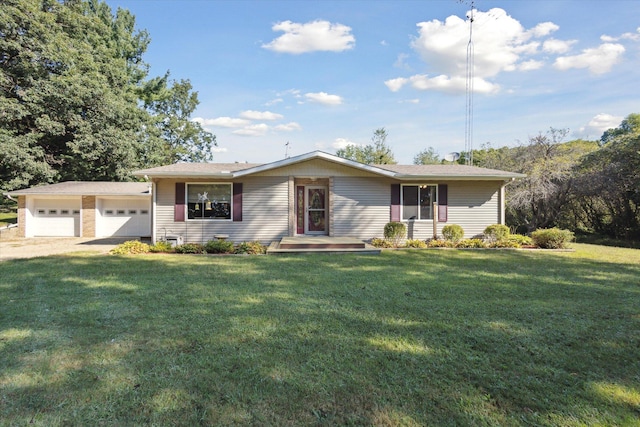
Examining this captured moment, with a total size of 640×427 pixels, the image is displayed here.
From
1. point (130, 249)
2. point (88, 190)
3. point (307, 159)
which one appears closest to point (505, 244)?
point (307, 159)

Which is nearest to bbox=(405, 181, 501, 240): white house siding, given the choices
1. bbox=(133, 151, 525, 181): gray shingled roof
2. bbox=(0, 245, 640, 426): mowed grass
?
bbox=(133, 151, 525, 181): gray shingled roof

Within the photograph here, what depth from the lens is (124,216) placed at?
630 inches

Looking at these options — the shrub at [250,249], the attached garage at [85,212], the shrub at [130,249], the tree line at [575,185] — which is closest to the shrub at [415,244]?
the shrub at [250,249]

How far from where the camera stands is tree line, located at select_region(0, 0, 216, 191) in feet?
60.1

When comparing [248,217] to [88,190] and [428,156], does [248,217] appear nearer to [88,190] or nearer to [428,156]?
[88,190]

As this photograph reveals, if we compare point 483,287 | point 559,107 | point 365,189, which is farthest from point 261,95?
point 483,287

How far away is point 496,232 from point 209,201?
389 inches

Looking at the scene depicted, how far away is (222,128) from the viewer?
3597 centimetres

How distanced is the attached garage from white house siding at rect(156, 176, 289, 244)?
476 cm

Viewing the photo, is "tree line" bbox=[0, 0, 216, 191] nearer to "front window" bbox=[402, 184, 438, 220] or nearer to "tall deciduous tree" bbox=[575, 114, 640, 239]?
"front window" bbox=[402, 184, 438, 220]

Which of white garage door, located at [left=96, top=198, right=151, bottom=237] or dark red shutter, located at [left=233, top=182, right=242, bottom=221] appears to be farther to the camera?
white garage door, located at [left=96, top=198, right=151, bottom=237]

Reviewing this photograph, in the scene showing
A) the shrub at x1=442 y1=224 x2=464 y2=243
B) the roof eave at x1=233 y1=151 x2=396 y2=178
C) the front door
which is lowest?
the shrub at x1=442 y1=224 x2=464 y2=243

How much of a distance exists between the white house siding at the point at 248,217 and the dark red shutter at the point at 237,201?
0.11m

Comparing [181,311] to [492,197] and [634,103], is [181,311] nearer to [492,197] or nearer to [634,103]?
[492,197]
